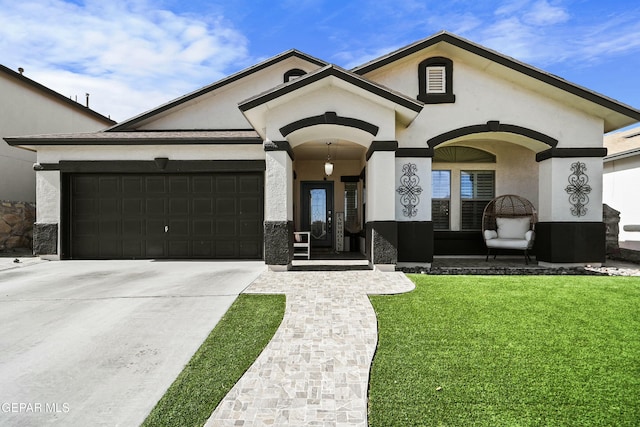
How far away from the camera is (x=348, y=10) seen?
7.91 m

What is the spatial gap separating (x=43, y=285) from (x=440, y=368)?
7.29 m

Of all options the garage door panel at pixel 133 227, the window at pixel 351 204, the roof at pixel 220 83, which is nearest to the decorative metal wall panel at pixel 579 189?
the window at pixel 351 204

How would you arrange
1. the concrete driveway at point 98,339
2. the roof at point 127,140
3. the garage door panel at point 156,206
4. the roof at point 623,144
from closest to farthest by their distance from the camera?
the concrete driveway at point 98,339
the roof at point 127,140
the garage door panel at point 156,206
the roof at point 623,144

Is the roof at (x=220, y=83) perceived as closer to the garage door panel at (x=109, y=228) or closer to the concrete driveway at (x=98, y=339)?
the garage door panel at (x=109, y=228)

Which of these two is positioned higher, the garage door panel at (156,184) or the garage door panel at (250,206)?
the garage door panel at (156,184)

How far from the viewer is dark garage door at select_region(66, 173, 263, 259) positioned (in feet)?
33.0

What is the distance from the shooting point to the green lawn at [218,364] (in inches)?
110

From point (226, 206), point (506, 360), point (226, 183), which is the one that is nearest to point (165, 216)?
point (226, 206)

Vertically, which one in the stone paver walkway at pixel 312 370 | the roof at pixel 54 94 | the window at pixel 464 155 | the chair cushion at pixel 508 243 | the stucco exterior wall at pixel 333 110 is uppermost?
the roof at pixel 54 94

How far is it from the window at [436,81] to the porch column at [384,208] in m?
2.17

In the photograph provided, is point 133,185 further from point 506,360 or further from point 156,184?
point 506,360

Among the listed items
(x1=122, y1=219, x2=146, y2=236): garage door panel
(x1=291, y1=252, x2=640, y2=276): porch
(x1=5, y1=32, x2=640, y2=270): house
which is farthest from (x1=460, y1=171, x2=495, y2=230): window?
(x1=122, y1=219, x2=146, y2=236): garage door panel

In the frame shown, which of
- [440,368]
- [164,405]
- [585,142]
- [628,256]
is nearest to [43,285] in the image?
[164,405]

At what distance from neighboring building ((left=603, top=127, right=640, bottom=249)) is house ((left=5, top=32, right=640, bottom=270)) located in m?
5.77
